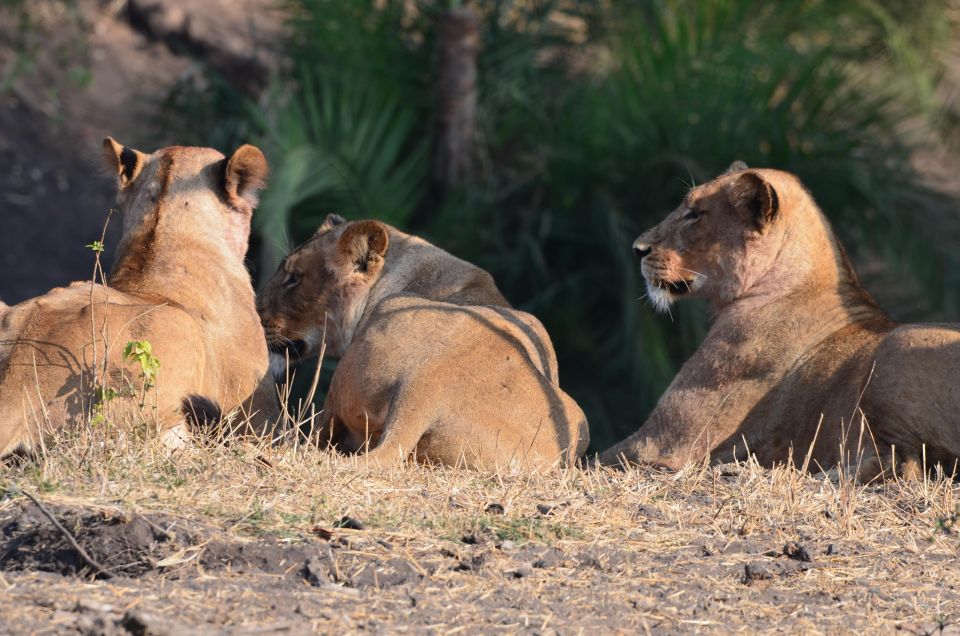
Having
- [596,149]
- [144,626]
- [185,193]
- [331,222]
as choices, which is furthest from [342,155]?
[144,626]

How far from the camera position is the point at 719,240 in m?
6.80

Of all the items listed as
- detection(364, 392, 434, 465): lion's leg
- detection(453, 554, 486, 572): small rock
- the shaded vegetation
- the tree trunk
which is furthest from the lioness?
the tree trunk

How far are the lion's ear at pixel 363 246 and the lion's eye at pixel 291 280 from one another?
0.93 feet

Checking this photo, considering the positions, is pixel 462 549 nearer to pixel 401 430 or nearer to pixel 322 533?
pixel 322 533

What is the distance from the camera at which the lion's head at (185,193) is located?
6168mm

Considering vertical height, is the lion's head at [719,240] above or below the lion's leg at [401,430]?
above

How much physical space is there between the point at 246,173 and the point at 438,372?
134 centimetres

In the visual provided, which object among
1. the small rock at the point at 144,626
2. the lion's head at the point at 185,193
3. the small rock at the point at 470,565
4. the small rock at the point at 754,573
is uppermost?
the lion's head at the point at 185,193

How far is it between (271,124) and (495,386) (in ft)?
22.3

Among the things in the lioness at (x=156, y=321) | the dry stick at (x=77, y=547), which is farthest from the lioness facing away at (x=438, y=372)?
the dry stick at (x=77, y=547)

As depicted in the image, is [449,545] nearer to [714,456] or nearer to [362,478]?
[362,478]

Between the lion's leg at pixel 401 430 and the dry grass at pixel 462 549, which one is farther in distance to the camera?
the lion's leg at pixel 401 430

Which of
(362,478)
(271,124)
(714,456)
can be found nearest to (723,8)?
(271,124)

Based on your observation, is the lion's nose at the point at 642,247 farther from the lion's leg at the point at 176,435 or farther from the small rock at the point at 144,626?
the small rock at the point at 144,626
